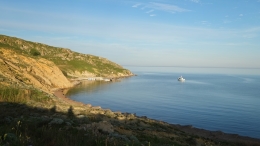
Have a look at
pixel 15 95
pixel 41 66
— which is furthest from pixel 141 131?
pixel 41 66

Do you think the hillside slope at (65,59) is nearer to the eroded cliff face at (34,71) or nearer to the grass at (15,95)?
the eroded cliff face at (34,71)

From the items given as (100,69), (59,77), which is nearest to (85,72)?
(100,69)

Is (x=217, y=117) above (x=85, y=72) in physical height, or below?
below

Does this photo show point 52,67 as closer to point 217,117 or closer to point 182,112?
point 182,112

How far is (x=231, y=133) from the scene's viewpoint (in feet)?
128

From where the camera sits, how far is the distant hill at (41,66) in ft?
170

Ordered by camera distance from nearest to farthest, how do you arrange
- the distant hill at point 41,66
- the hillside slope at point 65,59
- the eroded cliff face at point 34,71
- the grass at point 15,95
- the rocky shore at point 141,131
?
1. the rocky shore at point 141,131
2. the grass at point 15,95
3. the distant hill at point 41,66
4. the eroded cliff face at point 34,71
5. the hillside slope at point 65,59

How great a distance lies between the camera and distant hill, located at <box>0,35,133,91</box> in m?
51.8

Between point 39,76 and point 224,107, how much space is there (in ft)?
193

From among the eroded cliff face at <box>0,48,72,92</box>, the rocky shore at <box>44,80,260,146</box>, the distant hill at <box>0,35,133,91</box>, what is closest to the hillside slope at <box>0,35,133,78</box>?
the distant hill at <box>0,35,133,91</box>

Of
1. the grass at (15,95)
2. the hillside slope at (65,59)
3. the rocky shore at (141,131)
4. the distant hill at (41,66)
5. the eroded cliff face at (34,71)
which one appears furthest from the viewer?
the hillside slope at (65,59)

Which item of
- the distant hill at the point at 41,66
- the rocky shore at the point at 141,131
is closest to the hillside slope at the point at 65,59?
the distant hill at the point at 41,66

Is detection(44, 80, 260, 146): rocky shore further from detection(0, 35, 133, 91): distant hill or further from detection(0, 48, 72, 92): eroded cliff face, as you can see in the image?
detection(0, 48, 72, 92): eroded cliff face

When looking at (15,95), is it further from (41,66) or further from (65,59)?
(65,59)
